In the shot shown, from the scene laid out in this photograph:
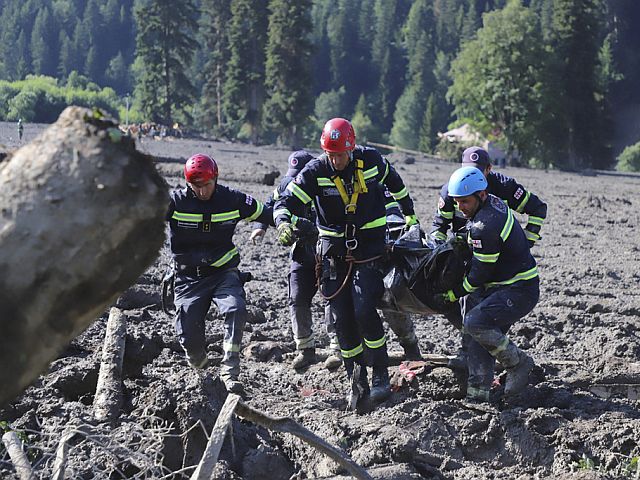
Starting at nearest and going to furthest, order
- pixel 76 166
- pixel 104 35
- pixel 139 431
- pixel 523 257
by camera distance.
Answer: pixel 76 166 < pixel 139 431 < pixel 523 257 < pixel 104 35

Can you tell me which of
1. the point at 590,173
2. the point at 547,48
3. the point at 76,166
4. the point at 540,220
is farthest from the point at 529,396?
the point at 547,48

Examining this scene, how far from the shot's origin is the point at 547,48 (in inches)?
2205

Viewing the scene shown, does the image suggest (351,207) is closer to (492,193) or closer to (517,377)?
(492,193)

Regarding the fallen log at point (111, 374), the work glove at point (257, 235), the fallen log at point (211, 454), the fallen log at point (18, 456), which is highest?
the work glove at point (257, 235)

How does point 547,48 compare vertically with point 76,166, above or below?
above

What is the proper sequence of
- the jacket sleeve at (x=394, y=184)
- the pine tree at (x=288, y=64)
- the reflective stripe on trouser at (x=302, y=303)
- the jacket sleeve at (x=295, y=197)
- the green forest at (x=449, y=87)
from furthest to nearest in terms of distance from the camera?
the pine tree at (x=288, y=64) → the green forest at (x=449, y=87) → the reflective stripe on trouser at (x=302, y=303) → the jacket sleeve at (x=394, y=184) → the jacket sleeve at (x=295, y=197)

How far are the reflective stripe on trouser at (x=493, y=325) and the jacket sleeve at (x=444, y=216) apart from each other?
114cm

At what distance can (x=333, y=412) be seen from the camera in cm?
702

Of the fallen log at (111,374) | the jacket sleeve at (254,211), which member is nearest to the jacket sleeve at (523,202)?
the jacket sleeve at (254,211)

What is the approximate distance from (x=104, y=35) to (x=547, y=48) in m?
92.0

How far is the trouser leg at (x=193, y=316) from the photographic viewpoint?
7465 mm

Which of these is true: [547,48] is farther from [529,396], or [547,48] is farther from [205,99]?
[529,396]

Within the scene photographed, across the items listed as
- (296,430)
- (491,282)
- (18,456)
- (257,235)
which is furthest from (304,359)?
(18,456)

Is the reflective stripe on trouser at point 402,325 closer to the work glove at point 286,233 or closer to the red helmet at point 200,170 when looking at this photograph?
the work glove at point 286,233
